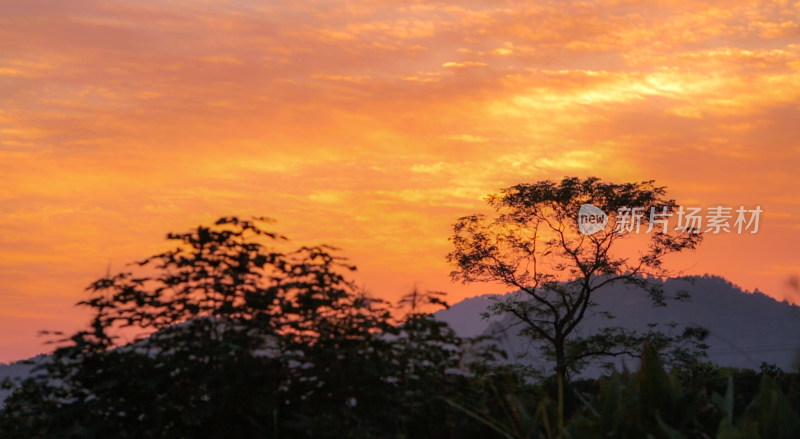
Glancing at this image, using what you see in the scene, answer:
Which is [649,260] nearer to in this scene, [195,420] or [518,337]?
[518,337]

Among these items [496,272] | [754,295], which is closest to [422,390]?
[496,272]

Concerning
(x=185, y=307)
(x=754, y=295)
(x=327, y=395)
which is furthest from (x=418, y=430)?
(x=754, y=295)

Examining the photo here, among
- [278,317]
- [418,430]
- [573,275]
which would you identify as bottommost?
[418,430]

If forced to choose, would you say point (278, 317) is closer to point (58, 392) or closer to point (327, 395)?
point (327, 395)

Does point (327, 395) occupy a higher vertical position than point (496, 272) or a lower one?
lower

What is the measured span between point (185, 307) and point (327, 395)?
4.38 feet

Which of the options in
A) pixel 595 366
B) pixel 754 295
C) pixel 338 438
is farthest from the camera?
pixel 754 295

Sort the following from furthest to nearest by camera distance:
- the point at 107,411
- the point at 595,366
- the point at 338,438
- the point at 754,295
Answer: the point at 754,295 < the point at 595,366 < the point at 107,411 < the point at 338,438

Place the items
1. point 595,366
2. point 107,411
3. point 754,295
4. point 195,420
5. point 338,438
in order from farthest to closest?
point 754,295 → point 595,366 → point 107,411 → point 195,420 → point 338,438

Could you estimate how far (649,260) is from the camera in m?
32.3

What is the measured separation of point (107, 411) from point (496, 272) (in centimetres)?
2645

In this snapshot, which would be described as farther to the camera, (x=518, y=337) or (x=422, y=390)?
(x=518, y=337)

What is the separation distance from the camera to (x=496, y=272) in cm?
3206

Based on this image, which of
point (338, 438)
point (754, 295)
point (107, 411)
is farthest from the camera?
point (754, 295)
